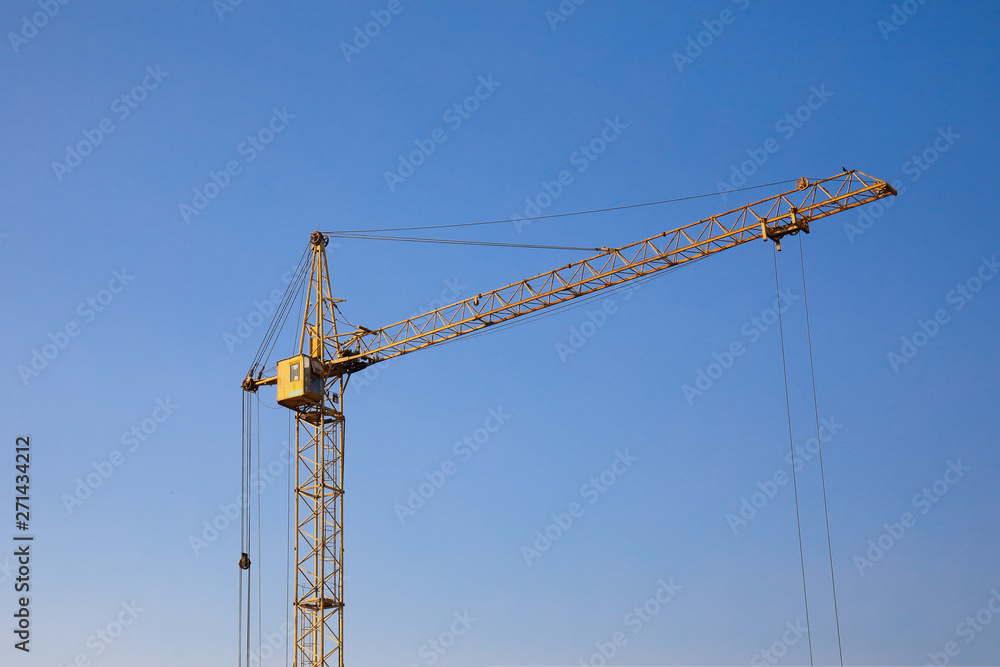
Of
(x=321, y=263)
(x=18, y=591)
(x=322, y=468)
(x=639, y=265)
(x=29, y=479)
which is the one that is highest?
(x=321, y=263)

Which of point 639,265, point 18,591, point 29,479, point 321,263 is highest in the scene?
point 321,263

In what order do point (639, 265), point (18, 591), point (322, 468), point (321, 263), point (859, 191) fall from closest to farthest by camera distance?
point (18, 591) → point (859, 191) → point (639, 265) → point (322, 468) → point (321, 263)

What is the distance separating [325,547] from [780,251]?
2784 centimetres

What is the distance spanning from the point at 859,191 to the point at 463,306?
816 inches

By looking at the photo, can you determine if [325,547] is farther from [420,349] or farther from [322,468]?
[420,349]

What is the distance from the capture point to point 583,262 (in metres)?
62.2

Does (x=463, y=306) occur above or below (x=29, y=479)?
above

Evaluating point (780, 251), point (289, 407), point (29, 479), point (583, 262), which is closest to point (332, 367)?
point (289, 407)

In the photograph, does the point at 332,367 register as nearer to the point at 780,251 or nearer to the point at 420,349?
the point at 420,349

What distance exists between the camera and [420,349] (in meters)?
65.8

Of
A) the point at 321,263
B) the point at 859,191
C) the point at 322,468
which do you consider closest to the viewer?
the point at 859,191

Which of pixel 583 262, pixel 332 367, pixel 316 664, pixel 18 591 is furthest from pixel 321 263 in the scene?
pixel 18 591

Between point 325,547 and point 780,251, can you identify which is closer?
point 780,251

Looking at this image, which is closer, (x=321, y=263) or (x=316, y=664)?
(x=316, y=664)
